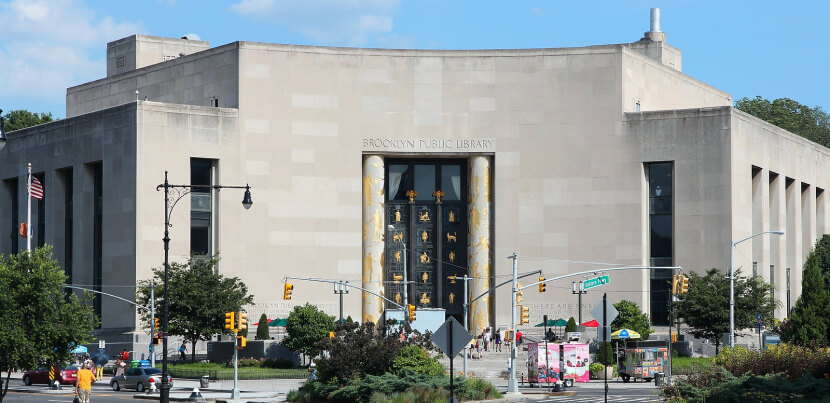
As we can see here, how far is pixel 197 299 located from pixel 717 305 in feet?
111

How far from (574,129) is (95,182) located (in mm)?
37137

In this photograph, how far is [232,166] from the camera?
87938 millimetres

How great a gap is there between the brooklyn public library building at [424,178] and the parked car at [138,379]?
24.0 metres

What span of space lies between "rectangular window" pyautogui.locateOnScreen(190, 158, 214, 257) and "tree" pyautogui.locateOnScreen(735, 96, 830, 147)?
2894 inches

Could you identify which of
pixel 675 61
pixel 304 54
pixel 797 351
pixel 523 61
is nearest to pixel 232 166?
pixel 304 54

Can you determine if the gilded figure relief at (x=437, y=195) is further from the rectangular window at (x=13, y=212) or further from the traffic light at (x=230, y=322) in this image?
the traffic light at (x=230, y=322)

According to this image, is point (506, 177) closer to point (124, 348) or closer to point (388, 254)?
point (388, 254)

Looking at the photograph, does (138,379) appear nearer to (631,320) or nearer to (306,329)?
(306,329)

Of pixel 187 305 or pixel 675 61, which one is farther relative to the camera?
pixel 675 61

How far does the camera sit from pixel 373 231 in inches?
3605

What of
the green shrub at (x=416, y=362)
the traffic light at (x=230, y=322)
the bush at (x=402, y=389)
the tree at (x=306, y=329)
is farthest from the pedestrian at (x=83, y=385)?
the tree at (x=306, y=329)

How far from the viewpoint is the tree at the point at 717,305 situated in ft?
256

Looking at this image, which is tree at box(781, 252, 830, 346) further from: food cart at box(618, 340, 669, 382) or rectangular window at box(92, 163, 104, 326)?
rectangular window at box(92, 163, 104, 326)

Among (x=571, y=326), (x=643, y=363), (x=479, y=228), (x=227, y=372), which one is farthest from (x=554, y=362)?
(x=479, y=228)
